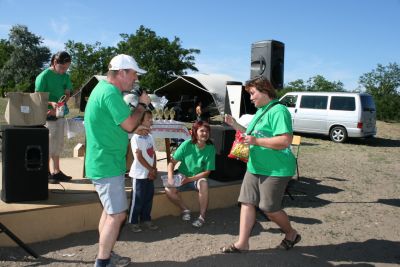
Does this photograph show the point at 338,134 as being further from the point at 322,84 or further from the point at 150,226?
the point at 322,84

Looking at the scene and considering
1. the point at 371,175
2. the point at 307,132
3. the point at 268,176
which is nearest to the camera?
the point at 268,176

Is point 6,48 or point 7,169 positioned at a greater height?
point 6,48

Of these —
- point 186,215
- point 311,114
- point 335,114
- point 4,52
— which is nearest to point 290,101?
point 311,114

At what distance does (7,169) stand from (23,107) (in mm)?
643

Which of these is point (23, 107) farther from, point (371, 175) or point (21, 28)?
point (21, 28)

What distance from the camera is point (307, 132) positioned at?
564 inches

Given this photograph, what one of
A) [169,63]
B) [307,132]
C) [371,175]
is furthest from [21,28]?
[371,175]

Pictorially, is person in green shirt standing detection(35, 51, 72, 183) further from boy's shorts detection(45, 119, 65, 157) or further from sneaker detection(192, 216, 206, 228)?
sneaker detection(192, 216, 206, 228)

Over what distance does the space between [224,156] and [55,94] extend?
239cm

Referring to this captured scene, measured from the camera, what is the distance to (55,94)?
4941 millimetres

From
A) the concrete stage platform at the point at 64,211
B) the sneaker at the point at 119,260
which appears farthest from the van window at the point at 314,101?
the sneaker at the point at 119,260

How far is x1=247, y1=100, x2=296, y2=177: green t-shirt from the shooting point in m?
3.36

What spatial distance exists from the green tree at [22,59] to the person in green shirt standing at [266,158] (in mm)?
56855

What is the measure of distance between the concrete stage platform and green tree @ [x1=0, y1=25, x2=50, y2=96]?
55.3 meters
